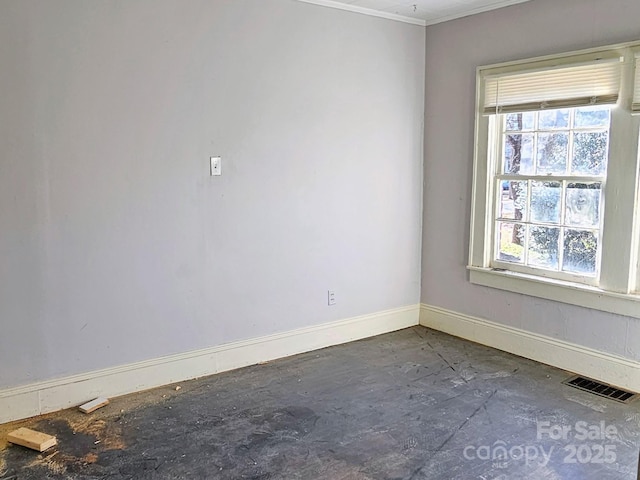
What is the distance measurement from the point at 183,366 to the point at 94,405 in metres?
0.60

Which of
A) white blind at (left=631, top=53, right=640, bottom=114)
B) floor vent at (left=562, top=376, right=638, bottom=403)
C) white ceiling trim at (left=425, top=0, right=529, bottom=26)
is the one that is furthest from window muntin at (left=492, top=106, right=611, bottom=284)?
white ceiling trim at (left=425, top=0, right=529, bottom=26)

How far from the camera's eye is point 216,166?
3.60m

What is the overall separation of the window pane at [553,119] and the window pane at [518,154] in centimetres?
12

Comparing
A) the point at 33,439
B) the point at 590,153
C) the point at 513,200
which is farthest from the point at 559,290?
the point at 33,439

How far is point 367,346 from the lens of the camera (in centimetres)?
430

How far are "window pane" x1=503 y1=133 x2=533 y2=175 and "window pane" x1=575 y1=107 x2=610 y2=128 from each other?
0.37 metres

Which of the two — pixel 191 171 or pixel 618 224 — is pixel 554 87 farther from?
pixel 191 171

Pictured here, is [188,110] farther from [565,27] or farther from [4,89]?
[565,27]

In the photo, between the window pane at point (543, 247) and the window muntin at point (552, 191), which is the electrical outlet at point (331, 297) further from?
the window pane at point (543, 247)

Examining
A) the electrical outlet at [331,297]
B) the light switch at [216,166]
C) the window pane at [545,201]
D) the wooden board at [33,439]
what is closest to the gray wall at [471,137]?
the window pane at [545,201]

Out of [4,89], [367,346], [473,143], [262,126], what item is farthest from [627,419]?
[4,89]

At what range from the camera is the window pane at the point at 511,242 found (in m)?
4.07

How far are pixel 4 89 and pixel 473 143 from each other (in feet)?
10.3

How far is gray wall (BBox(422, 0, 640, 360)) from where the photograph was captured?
350 centimetres
